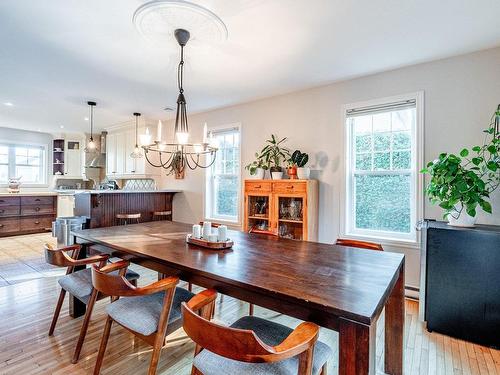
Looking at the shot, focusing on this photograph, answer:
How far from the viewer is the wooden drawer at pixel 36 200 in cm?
612

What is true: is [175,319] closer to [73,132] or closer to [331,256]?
[331,256]

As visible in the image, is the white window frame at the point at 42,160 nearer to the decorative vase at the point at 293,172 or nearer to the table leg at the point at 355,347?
the decorative vase at the point at 293,172

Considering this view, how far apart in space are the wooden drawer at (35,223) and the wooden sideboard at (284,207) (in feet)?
18.0

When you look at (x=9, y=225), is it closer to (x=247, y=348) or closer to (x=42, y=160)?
(x=42, y=160)

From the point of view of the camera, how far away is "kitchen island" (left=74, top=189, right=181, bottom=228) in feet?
13.7

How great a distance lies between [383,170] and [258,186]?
1601 millimetres

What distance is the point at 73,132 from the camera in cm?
703

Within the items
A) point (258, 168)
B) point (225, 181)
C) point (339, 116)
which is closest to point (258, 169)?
point (258, 168)

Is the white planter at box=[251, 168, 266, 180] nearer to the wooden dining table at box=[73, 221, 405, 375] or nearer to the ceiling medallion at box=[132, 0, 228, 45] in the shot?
the wooden dining table at box=[73, 221, 405, 375]

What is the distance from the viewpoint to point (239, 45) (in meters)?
2.57

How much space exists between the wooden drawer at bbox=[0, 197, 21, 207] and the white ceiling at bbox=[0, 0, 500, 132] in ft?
9.53

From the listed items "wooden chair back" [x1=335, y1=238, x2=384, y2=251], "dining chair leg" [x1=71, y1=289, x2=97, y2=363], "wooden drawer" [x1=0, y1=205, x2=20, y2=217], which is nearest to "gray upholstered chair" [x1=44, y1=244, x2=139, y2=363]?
"dining chair leg" [x1=71, y1=289, x2=97, y2=363]

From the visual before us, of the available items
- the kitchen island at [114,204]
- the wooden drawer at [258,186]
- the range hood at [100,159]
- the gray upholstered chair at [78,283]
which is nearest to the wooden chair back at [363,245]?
the wooden drawer at [258,186]

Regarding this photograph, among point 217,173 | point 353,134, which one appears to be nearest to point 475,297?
point 353,134
